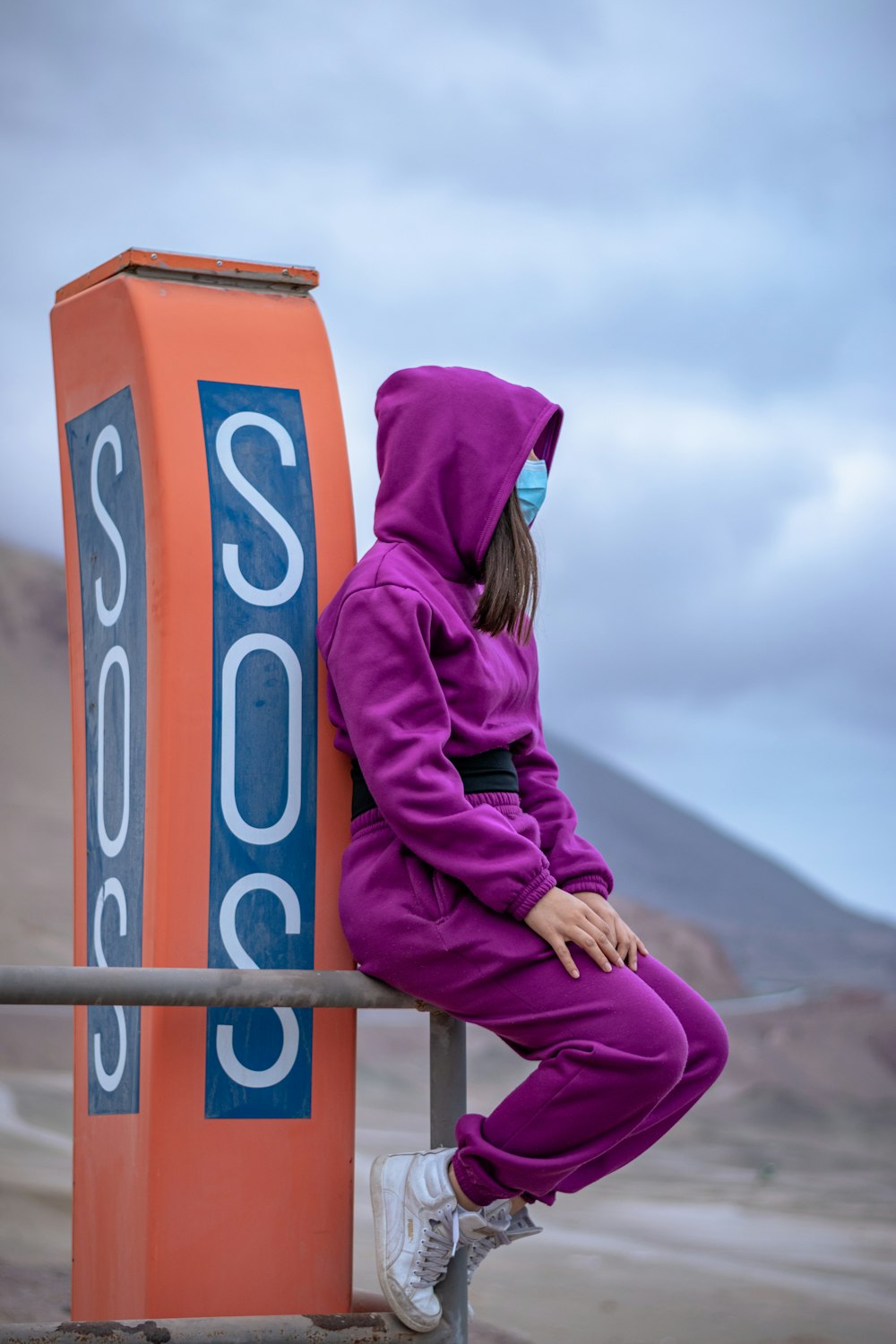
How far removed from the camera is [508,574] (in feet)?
5.53

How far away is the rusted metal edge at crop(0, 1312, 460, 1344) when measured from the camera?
1.37 m

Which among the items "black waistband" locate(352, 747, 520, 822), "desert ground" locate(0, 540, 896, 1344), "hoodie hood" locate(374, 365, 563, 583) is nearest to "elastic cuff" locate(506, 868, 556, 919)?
"black waistband" locate(352, 747, 520, 822)

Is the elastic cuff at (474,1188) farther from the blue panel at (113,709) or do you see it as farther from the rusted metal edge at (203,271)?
the rusted metal edge at (203,271)

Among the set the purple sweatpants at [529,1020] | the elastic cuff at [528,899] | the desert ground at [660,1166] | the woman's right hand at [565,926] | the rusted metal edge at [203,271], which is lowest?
the desert ground at [660,1166]

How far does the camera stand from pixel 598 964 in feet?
4.87

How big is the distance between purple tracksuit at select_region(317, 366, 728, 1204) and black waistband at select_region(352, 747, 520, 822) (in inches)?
0.6

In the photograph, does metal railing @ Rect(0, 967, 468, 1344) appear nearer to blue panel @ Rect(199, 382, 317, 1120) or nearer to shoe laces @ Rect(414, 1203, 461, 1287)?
shoe laces @ Rect(414, 1203, 461, 1287)

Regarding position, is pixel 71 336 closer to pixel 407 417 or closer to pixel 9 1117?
pixel 407 417

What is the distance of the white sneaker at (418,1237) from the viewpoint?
→ 4.99 feet

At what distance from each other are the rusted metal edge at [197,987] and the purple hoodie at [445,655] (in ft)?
0.53

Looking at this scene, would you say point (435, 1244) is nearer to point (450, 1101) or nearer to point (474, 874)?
point (450, 1101)

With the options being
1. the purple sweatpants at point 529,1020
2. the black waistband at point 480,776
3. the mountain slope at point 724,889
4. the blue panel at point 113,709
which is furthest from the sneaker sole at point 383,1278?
the mountain slope at point 724,889

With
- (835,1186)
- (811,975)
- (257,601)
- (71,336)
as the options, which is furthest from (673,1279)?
(811,975)

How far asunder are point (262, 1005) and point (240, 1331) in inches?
A: 12.1
